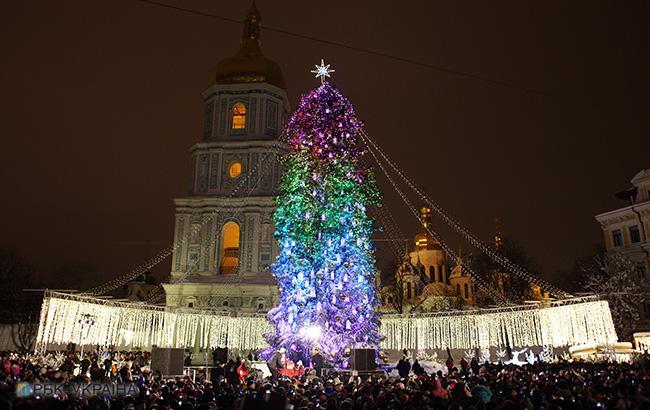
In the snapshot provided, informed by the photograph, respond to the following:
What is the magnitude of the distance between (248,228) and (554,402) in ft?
120

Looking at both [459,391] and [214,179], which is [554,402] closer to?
[459,391]

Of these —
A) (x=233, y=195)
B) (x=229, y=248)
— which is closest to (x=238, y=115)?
(x=233, y=195)

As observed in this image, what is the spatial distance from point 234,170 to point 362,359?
30407 mm

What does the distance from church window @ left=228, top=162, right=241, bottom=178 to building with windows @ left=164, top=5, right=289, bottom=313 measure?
9 centimetres

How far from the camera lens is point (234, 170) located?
46.2m

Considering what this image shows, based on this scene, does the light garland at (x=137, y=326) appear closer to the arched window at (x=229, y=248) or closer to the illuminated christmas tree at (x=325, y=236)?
the illuminated christmas tree at (x=325, y=236)

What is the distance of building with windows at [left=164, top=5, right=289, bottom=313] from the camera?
41125mm

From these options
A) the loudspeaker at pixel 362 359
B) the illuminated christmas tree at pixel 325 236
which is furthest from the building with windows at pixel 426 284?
the loudspeaker at pixel 362 359

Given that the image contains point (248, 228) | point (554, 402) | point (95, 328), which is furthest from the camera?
point (248, 228)

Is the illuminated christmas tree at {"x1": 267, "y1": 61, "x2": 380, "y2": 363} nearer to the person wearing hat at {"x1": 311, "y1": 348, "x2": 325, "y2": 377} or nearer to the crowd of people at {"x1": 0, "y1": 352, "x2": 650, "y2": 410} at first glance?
the person wearing hat at {"x1": 311, "y1": 348, "x2": 325, "y2": 377}

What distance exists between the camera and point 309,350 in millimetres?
20312

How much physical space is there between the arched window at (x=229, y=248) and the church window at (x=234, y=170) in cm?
433

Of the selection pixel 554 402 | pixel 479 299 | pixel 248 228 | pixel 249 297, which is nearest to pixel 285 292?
pixel 554 402

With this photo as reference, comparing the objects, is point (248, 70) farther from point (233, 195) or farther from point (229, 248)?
point (229, 248)
